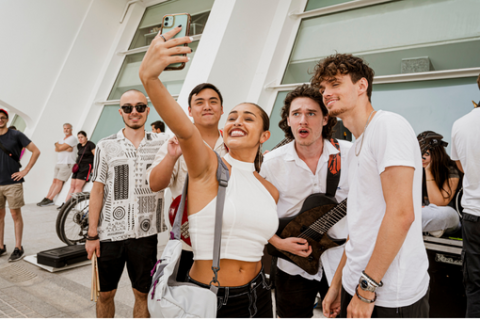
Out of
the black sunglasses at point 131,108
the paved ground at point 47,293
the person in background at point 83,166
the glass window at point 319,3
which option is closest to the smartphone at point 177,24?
the black sunglasses at point 131,108

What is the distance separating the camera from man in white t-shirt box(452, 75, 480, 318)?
231 cm

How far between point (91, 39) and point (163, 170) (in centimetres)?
931

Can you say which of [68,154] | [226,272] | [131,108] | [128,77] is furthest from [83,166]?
[226,272]

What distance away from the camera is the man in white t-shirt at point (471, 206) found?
2.31m

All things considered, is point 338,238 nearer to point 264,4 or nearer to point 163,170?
point 163,170

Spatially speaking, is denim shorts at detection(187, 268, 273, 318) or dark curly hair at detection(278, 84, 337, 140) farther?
dark curly hair at detection(278, 84, 337, 140)

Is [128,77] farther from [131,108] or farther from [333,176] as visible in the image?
[333,176]

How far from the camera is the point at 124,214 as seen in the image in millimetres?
2635

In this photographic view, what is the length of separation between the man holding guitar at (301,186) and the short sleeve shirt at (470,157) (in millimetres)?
1004

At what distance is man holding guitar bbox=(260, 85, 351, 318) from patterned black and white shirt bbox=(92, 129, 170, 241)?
3.72 feet

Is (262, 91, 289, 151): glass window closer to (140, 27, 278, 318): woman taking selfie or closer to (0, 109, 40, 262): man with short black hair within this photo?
(0, 109, 40, 262): man with short black hair

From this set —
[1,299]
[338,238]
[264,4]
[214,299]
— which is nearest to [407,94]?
[264,4]

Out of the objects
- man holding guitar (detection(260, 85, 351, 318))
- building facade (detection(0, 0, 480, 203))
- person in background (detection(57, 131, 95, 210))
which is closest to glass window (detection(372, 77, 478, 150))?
building facade (detection(0, 0, 480, 203))

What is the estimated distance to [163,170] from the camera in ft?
7.23
